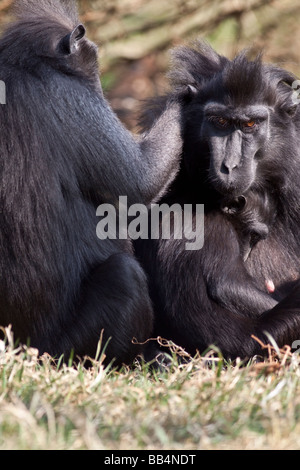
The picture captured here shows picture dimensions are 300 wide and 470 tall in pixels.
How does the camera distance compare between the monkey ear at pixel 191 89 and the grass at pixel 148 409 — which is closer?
the grass at pixel 148 409

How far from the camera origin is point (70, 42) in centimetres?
541

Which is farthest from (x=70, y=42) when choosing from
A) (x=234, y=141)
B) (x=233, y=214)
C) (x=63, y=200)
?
(x=233, y=214)

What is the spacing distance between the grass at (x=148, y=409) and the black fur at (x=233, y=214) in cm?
104

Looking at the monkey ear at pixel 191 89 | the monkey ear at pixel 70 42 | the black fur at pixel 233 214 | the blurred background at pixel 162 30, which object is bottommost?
the black fur at pixel 233 214

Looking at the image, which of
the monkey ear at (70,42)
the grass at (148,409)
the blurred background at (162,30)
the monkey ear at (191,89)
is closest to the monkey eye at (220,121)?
the monkey ear at (191,89)

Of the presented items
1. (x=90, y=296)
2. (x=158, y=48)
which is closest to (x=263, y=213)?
(x=90, y=296)

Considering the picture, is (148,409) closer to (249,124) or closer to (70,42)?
(249,124)

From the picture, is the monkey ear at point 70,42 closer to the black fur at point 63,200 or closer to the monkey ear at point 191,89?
the black fur at point 63,200

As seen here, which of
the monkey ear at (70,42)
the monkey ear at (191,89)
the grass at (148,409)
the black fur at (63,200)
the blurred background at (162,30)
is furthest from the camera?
the blurred background at (162,30)

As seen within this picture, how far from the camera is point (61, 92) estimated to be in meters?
5.21

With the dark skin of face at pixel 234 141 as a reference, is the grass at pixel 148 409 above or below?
below

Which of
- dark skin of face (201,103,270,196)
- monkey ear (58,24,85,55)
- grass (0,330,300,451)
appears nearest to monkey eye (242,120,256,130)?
dark skin of face (201,103,270,196)

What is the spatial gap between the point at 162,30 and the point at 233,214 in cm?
765

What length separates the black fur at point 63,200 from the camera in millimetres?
5090
